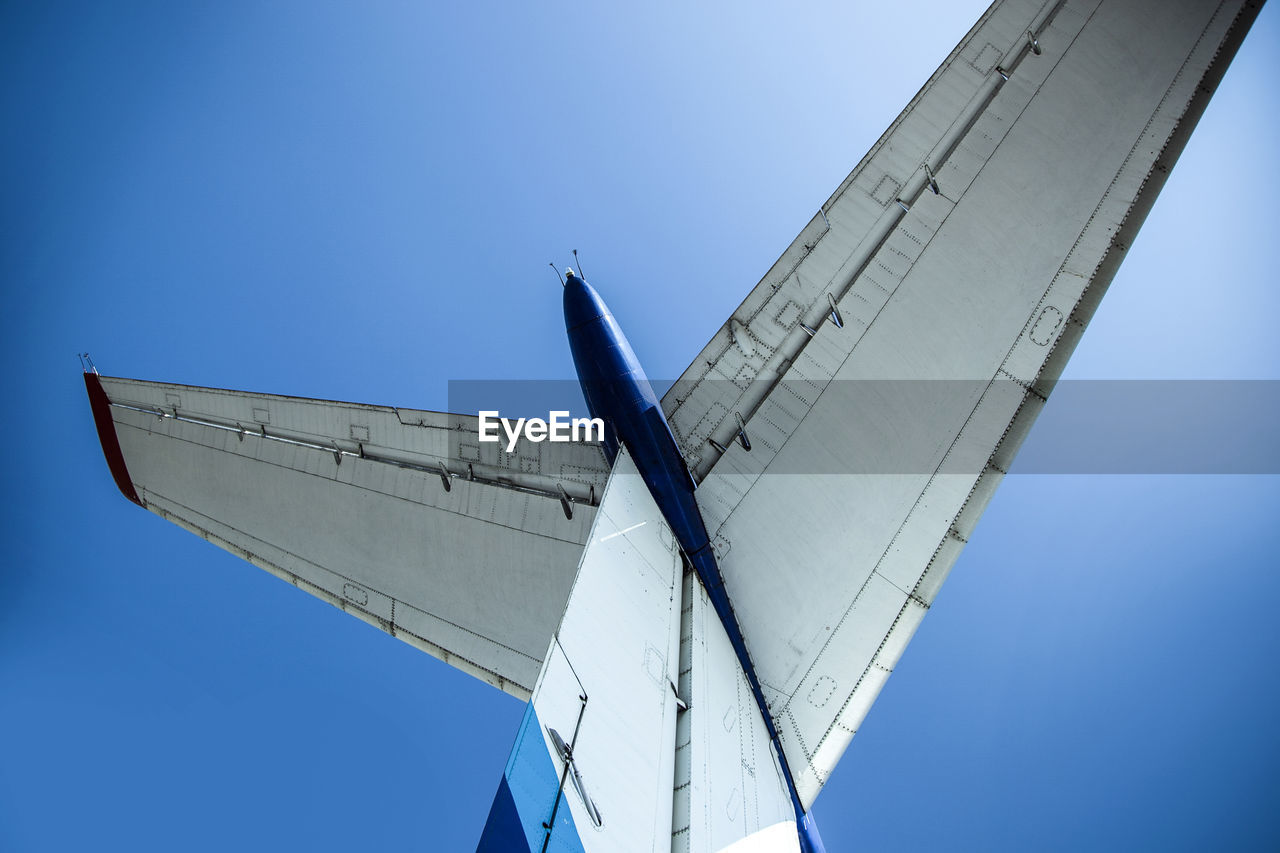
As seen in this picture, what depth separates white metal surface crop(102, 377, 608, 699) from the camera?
7.81 m

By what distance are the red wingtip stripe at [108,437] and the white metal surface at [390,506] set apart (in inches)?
Result: 6.7

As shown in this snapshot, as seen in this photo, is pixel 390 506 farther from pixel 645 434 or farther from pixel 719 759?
pixel 719 759

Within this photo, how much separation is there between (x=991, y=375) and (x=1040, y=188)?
1.86 metres

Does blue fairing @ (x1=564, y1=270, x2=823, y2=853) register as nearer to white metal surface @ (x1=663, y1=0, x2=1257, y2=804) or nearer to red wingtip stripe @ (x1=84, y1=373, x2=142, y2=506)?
white metal surface @ (x1=663, y1=0, x2=1257, y2=804)

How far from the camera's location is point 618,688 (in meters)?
3.94

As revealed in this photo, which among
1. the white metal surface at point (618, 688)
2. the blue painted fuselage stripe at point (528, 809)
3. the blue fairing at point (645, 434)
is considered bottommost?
the blue painted fuselage stripe at point (528, 809)

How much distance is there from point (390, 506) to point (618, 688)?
5196 mm

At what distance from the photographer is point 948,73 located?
655cm

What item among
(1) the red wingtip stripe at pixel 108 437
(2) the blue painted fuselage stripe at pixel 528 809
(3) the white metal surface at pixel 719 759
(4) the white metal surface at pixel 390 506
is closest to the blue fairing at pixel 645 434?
(3) the white metal surface at pixel 719 759

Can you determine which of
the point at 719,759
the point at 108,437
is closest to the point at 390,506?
the point at 108,437

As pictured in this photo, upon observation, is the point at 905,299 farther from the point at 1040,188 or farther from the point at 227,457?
the point at 227,457

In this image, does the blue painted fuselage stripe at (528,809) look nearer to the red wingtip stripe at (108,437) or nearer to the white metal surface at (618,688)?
the white metal surface at (618,688)

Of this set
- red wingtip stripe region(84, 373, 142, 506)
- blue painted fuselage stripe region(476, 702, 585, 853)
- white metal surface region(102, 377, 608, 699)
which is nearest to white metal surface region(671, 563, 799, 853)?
blue painted fuselage stripe region(476, 702, 585, 853)

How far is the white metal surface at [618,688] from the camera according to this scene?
3.29m
